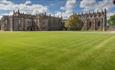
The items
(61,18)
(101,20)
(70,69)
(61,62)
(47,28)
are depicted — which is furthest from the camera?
(61,18)

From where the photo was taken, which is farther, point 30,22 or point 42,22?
point 30,22

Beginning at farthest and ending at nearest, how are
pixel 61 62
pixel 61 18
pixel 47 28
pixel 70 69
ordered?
1. pixel 61 18
2. pixel 47 28
3. pixel 61 62
4. pixel 70 69

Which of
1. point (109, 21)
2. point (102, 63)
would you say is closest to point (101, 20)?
point (109, 21)

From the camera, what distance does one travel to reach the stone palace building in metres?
113

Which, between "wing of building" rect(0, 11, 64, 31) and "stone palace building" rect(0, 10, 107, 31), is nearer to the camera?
"stone palace building" rect(0, 10, 107, 31)

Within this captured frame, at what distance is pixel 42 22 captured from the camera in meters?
117

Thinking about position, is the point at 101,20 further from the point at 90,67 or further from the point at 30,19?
the point at 90,67

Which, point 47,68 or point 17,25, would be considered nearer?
point 47,68

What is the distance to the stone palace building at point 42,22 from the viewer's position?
113 m

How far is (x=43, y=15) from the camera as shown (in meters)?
122

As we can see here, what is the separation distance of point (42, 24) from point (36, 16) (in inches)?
319

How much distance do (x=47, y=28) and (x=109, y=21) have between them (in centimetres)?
3804

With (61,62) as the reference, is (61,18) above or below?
above

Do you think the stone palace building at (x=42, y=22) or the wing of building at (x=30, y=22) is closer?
the stone palace building at (x=42, y=22)
